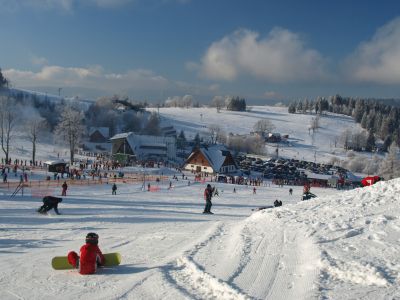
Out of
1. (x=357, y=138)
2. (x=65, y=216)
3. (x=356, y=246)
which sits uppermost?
(x=357, y=138)

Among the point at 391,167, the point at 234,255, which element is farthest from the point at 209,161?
the point at 234,255

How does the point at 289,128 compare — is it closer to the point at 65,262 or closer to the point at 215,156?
the point at 215,156

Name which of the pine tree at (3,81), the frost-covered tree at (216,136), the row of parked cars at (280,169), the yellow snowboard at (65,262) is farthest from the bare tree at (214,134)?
the yellow snowboard at (65,262)

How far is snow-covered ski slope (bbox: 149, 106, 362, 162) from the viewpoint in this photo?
130875 mm

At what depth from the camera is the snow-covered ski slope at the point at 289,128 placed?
131 m

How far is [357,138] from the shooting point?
153 m

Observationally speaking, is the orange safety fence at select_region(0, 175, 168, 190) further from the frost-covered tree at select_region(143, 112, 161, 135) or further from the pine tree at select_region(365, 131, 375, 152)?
the pine tree at select_region(365, 131, 375, 152)

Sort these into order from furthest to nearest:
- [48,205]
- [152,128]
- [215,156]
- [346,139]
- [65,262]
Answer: [346,139] → [152,128] → [215,156] → [48,205] → [65,262]

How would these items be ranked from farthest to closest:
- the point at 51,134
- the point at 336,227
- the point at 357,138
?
the point at 357,138
the point at 51,134
the point at 336,227

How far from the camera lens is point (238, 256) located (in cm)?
841

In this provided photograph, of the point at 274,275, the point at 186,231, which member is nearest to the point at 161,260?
the point at 274,275

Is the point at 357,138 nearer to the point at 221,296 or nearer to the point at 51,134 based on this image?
the point at 51,134

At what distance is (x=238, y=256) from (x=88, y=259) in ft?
10.00

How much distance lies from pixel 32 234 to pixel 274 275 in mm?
8035
